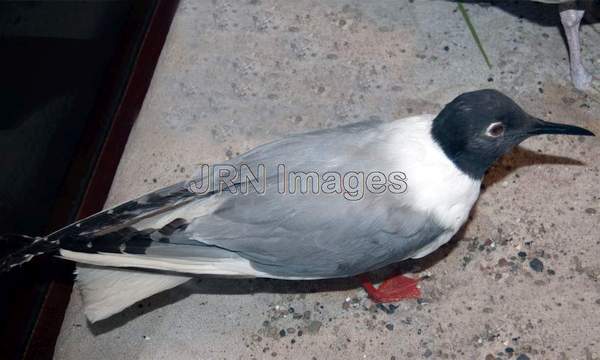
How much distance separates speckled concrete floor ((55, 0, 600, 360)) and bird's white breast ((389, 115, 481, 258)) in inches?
16.9

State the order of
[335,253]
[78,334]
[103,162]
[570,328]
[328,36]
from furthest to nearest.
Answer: [328,36]
[103,162]
[78,334]
[570,328]
[335,253]

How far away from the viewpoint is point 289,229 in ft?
5.66

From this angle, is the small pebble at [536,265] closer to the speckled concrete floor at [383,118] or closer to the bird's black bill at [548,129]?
the speckled concrete floor at [383,118]

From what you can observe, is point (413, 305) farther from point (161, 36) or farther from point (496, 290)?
point (161, 36)

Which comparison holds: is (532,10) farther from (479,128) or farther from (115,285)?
(115,285)

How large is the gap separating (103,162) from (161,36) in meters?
0.60

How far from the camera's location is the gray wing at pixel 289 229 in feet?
5.63

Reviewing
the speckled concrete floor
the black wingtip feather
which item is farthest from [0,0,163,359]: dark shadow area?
the black wingtip feather

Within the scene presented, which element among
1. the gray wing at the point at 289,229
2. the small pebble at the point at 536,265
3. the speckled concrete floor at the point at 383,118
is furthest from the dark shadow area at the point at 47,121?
the small pebble at the point at 536,265

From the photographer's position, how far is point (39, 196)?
2.34m

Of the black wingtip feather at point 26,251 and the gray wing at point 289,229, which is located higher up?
the black wingtip feather at point 26,251

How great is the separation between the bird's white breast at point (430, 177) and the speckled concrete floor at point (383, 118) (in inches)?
16.9

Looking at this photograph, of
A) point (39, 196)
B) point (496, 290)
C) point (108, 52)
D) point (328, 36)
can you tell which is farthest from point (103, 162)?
point (496, 290)

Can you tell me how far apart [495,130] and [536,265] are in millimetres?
610
